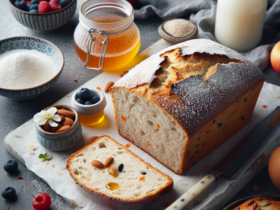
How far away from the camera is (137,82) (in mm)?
2275

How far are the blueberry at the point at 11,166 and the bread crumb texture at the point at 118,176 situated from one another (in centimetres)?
38

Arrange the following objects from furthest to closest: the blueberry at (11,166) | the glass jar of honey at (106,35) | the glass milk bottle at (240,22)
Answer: the glass milk bottle at (240,22) → the glass jar of honey at (106,35) → the blueberry at (11,166)

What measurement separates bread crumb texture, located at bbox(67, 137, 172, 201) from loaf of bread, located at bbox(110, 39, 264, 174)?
18 cm

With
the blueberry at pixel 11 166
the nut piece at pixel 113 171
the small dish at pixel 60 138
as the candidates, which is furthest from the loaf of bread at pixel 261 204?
the blueberry at pixel 11 166

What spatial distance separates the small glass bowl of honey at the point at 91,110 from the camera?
2.55 meters

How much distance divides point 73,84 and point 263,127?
1.64 metres

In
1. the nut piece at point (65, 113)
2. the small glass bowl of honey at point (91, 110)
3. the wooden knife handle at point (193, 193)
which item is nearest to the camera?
the wooden knife handle at point (193, 193)

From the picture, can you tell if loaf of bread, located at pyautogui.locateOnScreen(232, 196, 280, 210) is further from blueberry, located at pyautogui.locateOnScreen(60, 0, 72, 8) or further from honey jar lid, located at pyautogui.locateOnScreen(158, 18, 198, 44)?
blueberry, located at pyautogui.locateOnScreen(60, 0, 72, 8)

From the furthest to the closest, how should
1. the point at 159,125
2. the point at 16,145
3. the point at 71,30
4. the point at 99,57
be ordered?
the point at 71,30, the point at 99,57, the point at 16,145, the point at 159,125

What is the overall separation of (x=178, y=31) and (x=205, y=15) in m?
0.47

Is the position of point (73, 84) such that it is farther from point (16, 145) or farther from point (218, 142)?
point (218, 142)

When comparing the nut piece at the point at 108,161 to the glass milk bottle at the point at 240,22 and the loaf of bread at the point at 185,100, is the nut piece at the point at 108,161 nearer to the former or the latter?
the loaf of bread at the point at 185,100

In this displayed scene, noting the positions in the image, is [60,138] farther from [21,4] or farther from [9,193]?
[21,4]

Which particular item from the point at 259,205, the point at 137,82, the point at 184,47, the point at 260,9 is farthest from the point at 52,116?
the point at 260,9
